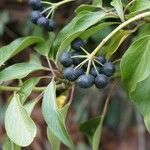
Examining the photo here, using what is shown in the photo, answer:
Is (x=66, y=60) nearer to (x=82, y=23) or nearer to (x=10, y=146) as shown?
(x=82, y=23)

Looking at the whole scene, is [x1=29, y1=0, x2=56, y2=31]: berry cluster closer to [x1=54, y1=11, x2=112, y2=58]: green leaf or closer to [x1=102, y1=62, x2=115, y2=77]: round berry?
[x1=54, y1=11, x2=112, y2=58]: green leaf

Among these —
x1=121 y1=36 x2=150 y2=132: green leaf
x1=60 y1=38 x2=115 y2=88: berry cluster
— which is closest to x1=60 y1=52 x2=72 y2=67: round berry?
x1=60 y1=38 x2=115 y2=88: berry cluster

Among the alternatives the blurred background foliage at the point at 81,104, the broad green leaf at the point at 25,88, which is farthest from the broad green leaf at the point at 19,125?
the blurred background foliage at the point at 81,104

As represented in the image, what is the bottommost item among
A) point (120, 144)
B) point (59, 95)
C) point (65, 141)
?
point (120, 144)

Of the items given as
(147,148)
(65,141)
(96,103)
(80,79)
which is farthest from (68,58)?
(147,148)

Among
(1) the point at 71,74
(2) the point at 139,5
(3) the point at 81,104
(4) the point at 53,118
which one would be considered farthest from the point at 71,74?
(3) the point at 81,104

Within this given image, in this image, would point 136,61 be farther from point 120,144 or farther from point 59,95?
point 120,144
